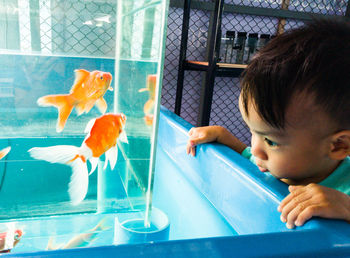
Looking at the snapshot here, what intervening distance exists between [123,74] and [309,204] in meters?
0.50

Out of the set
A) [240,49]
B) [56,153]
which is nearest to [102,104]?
[56,153]

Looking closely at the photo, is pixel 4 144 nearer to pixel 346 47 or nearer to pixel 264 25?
pixel 346 47

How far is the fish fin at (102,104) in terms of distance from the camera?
69cm

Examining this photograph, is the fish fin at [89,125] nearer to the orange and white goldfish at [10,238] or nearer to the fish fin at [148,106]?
the fish fin at [148,106]

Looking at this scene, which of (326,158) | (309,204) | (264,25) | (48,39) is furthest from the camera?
(264,25)

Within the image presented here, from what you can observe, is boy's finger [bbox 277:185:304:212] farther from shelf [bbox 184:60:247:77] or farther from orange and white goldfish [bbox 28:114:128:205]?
shelf [bbox 184:60:247:77]

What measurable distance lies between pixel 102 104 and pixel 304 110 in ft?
1.42

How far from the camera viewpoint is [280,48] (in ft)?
1.62

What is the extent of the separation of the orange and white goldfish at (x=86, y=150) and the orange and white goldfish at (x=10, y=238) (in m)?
0.13

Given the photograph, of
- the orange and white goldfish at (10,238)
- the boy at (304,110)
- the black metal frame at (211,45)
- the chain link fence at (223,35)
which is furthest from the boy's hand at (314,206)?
the chain link fence at (223,35)

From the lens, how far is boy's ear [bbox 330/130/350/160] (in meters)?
0.47

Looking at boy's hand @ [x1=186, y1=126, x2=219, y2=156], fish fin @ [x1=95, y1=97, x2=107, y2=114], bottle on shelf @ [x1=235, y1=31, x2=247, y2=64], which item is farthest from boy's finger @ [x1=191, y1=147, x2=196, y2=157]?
bottle on shelf @ [x1=235, y1=31, x2=247, y2=64]

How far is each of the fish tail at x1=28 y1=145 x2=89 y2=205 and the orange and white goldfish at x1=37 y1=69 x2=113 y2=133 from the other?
0.05 m

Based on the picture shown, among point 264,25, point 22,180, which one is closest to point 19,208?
point 22,180
